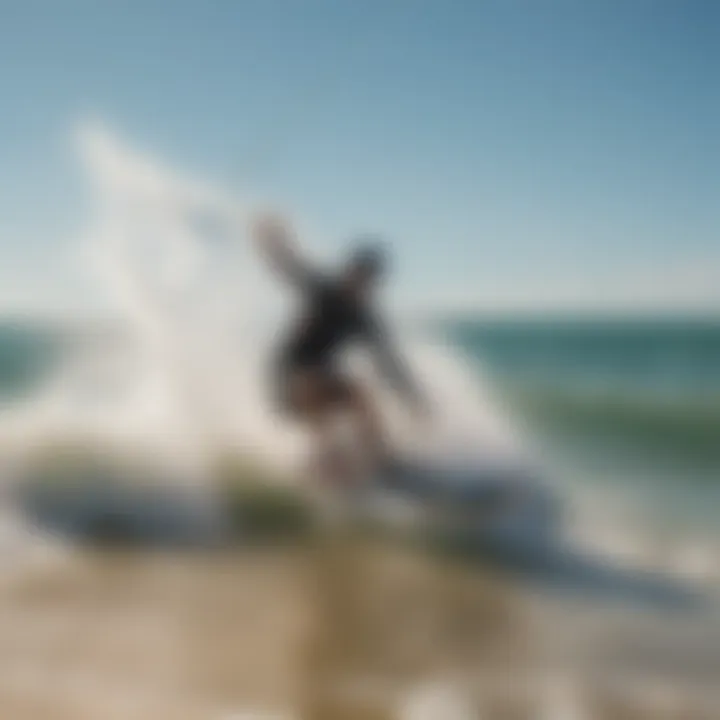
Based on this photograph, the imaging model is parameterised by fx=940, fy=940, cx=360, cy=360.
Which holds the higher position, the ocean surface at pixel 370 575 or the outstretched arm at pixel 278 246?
the outstretched arm at pixel 278 246

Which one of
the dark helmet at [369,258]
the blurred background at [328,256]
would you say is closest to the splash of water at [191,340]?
the blurred background at [328,256]

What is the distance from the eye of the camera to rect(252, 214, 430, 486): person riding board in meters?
1.66

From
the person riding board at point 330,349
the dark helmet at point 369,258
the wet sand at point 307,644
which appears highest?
the dark helmet at point 369,258

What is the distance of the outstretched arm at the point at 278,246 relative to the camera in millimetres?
1670

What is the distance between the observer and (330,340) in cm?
167

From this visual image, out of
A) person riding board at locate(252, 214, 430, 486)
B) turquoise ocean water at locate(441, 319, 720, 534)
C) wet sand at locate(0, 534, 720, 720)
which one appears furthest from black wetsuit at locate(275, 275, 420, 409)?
wet sand at locate(0, 534, 720, 720)

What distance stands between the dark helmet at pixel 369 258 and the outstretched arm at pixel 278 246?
0.32 ft

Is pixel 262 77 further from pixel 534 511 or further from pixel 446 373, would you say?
pixel 534 511

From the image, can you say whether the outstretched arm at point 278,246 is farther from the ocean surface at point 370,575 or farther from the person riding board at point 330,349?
the ocean surface at point 370,575

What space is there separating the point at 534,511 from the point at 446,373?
291 mm

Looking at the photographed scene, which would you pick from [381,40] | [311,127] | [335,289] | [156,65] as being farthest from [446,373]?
[156,65]

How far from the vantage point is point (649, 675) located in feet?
5.05

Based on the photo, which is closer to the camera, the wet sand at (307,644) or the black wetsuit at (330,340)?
the wet sand at (307,644)

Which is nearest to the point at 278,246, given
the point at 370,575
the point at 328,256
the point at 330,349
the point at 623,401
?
the point at 328,256
